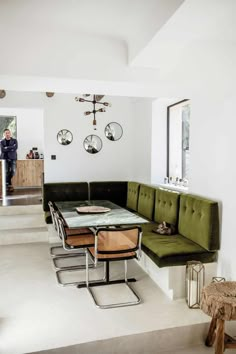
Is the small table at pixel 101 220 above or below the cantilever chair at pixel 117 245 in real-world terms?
above

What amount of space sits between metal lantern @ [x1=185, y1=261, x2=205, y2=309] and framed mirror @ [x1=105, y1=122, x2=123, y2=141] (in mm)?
3950

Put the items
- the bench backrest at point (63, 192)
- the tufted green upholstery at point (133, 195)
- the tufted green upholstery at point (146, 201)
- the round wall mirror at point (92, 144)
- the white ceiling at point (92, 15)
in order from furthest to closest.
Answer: the round wall mirror at point (92, 144) → the bench backrest at point (63, 192) → the tufted green upholstery at point (133, 195) → the tufted green upholstery at point (146, 201) → the white ceiling at point (92, 15)

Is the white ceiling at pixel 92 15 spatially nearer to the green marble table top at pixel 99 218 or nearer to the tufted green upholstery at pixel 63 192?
the green marble table top at pixel 99 218

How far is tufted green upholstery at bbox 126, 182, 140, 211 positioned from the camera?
5.52 m

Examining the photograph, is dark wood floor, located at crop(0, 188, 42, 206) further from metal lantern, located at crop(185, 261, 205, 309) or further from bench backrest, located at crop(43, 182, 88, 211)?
metal lantern, located at crop(185, 261, 205, 309)

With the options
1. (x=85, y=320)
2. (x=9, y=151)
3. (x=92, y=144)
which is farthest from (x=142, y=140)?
(x=85, y=320)

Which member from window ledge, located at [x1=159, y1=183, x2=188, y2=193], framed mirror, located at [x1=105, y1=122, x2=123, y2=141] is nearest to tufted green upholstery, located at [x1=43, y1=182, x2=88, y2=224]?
framed mirror, located at [x1=105, y1=122, x2=123, y2=141]

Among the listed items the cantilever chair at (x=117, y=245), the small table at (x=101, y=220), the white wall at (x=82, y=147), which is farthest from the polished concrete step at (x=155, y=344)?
the white wall at (x=82, y=147)

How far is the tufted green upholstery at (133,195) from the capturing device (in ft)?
18.1

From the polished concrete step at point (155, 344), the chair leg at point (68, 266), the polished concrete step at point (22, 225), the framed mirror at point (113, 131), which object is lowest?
the polished concrete step at point (155, 344)

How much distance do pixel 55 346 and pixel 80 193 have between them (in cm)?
376

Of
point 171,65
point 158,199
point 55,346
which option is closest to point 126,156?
point 158,199

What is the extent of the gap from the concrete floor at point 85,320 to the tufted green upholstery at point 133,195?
190cm

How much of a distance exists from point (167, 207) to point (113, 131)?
2.84m
